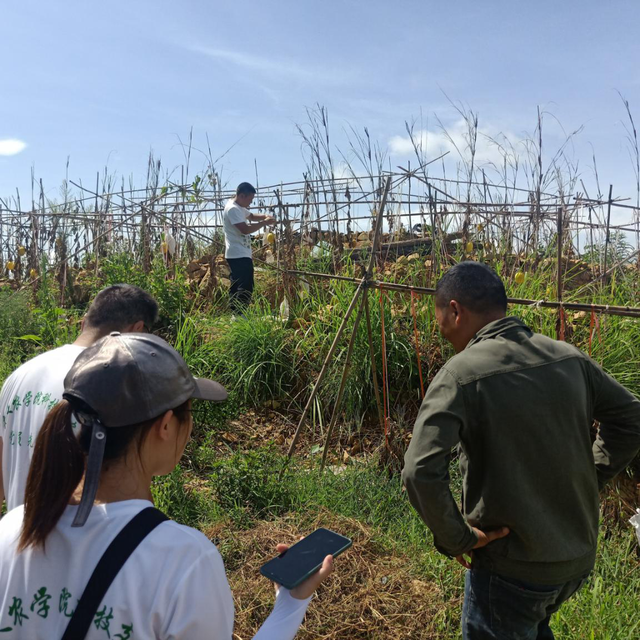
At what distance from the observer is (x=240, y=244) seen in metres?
6.86

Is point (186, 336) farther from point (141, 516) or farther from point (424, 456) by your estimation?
point (141, 516)

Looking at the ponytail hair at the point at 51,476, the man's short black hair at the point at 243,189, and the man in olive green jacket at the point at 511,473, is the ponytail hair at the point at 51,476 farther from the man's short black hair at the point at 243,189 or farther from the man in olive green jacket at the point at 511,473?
the man's short black hair at the point at 243,189

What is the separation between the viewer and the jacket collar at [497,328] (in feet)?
6.33

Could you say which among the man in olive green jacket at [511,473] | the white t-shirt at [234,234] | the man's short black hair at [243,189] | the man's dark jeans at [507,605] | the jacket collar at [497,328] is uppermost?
the man's short black hair at [243,189]

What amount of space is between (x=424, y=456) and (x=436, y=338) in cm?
322

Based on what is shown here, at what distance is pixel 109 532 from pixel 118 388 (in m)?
0.27

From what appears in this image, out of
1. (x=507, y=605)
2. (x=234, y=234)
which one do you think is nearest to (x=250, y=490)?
(x=507, y=605)

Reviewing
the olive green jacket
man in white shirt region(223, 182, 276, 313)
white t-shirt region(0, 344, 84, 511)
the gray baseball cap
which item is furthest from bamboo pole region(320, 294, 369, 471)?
man in white shirt region(223, 182, 276, 313)

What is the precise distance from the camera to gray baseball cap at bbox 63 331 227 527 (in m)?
1.13

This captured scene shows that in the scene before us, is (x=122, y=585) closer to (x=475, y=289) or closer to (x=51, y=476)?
(x=51, y=476)

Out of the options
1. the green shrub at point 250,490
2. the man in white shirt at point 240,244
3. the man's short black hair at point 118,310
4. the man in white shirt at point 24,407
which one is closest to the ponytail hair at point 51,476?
the man in white shirt at point 24,407

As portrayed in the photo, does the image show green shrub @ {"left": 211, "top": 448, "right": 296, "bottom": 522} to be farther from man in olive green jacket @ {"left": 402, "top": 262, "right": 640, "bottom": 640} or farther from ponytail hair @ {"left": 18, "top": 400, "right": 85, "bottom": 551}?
ponytail hair @ {"left": 18, "top": 400, "right": 85, "bottom": 551}

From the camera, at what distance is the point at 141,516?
3.52ft

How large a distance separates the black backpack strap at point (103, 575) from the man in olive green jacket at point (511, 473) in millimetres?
957
